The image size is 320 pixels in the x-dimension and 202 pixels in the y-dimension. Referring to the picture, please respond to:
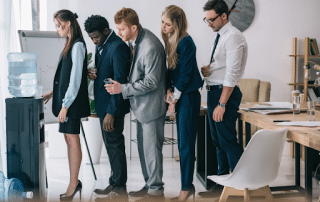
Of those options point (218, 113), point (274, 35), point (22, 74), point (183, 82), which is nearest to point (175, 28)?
point (183, 82)

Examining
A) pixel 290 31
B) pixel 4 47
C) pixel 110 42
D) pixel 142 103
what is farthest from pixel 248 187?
pixel 290 31

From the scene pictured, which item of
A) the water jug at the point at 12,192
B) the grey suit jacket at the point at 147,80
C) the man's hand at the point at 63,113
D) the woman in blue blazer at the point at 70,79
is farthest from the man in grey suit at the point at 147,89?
the water jug at the point at 12,192

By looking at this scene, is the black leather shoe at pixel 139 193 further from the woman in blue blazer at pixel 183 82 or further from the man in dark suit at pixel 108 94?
the woman in blue blazer at pixel 183 82

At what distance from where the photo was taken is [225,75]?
7.57 feet

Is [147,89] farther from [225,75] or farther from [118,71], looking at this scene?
[225,75]

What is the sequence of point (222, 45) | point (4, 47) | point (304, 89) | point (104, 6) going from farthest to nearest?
1. point (304, 89)
2. point (104, 6)
3. point (4, 47)
4. point (222, 45)

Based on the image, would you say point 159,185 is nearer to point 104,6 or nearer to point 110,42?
point 110,42

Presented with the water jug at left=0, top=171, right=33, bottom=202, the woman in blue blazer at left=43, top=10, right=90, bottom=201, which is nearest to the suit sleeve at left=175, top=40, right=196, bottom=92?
the woman in blue blazer at left=43, top=10, right=90, bottom=201

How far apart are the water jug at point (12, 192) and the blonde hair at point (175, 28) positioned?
1.25 metres

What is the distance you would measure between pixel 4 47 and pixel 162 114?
1406 millimetres

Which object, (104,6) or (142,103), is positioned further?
(104,6)

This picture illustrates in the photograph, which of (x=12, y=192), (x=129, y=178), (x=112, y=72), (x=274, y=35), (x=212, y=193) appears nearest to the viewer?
(x=12, y=192)

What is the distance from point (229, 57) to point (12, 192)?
159 cm

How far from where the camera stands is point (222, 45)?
92.5 inches
